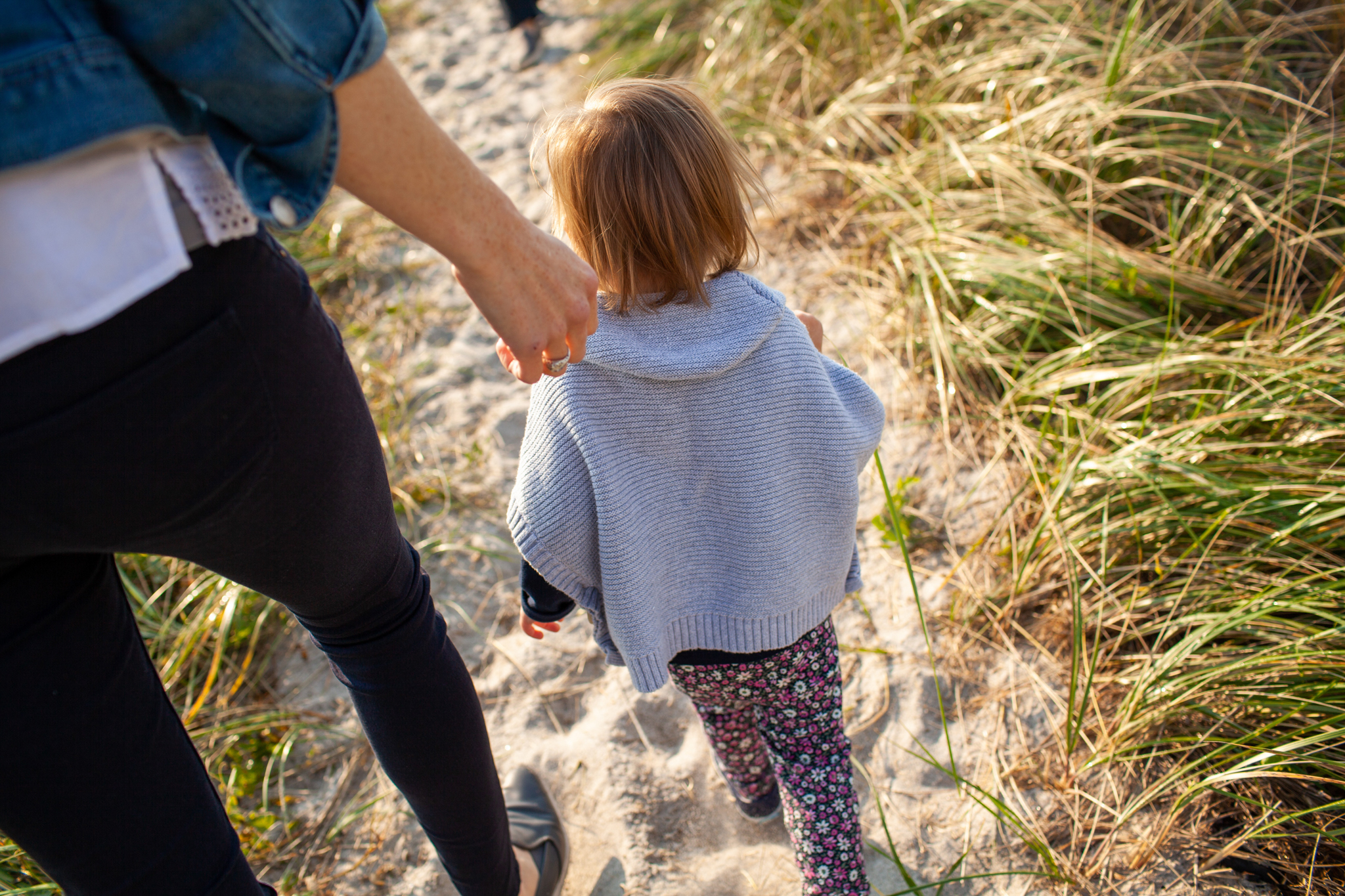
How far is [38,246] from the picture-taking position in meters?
0.66

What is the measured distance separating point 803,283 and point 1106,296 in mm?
983

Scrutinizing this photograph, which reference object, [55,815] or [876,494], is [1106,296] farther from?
[55,815]

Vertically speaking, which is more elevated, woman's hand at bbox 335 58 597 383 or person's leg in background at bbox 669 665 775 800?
woman's hand at bbox 335 58 597 383

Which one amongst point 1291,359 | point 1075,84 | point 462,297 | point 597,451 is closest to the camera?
point 597,451

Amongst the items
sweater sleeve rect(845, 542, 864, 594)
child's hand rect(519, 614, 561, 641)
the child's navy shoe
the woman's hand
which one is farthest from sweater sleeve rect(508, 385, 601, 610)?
the child's navy shoe

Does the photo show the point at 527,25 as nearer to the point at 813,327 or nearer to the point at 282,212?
the point at 813,327

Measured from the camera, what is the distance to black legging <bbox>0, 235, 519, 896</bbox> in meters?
0.72

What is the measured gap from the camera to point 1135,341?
2229 mm

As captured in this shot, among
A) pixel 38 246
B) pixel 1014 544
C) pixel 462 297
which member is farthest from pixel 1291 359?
pixel 462 297

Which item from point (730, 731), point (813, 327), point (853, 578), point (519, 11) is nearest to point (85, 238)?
point (813, 327)

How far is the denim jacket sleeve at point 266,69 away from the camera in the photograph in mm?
678

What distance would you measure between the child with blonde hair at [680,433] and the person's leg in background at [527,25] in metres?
3.94

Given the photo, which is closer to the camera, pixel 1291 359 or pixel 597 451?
pixel 597 451

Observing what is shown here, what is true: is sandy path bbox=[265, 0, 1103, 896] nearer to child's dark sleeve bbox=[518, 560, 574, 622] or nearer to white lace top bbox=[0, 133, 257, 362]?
child's dark sleeve bbox=[518, 560, 574, 622]
